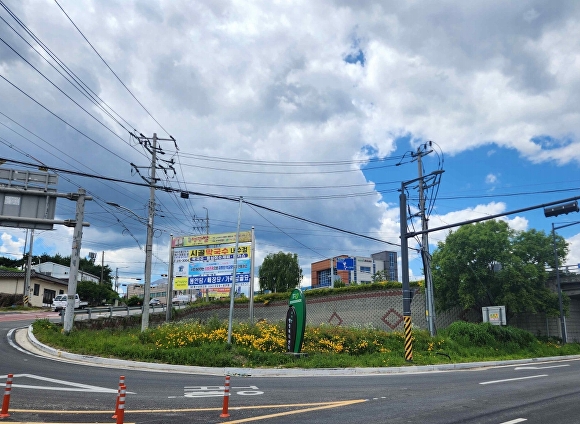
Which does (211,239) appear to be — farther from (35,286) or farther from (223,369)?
(35,286)

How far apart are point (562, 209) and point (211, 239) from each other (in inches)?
702

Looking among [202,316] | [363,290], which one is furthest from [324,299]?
[202,316]

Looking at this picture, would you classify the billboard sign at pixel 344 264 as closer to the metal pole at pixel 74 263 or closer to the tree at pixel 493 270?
the tree at pixel 493 270

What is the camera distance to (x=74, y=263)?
22.8 m

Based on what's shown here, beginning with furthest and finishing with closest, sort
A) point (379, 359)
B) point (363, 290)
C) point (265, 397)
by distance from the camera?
1. point (363, 290)
2. point (379, 359)
3. point (265, 397)

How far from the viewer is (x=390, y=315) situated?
32.8 metres

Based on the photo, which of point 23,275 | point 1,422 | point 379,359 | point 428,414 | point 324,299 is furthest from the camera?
point 23,275

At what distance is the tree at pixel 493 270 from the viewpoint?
30.4 metres

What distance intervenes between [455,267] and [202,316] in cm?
2013

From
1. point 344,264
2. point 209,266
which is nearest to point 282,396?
point 209,266

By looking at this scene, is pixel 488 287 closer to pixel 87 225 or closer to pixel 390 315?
pixel 390 315

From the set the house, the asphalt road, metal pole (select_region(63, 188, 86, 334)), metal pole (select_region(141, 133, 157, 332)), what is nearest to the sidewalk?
the asphalt road

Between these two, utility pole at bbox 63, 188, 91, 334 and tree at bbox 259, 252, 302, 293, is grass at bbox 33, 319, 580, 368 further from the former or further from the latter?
tree at bbox 259, 252, 302, 293

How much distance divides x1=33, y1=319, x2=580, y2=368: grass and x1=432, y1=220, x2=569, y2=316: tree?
4.74 meters
